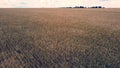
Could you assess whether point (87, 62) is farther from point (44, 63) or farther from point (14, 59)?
point (14, 59)

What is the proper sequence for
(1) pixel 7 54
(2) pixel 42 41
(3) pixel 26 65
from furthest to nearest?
(2) pixel 42 41 → (1) pixel 7 54 → (3) pixel 26 65

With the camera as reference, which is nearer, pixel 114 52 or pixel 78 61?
pixel 78 61

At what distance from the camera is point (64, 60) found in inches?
319

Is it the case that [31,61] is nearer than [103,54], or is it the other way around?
[31,61]

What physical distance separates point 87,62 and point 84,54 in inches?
46.4

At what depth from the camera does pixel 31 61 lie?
7.89 meters

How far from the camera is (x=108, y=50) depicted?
32.3 ft

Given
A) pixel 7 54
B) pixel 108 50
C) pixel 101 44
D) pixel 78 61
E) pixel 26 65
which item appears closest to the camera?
pixel 26 65

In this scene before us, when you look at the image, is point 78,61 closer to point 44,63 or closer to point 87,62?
point 87,62

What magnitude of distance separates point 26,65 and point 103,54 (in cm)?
407

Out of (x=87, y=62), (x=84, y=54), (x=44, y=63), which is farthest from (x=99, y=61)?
(x=44, y=63)

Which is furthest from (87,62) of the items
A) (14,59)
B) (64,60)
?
(14,59)

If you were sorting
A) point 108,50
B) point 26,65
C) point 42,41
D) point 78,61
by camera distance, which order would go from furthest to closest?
point 42,41 → point 108,50 → point 78,61 → point 26,65

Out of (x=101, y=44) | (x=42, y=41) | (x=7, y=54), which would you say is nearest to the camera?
(x=7, y=54)
